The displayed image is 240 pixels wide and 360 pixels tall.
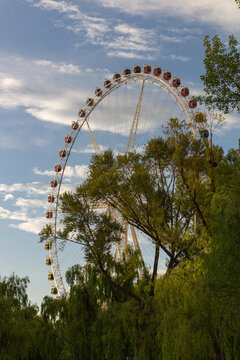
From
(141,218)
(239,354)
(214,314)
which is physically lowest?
(239,354)

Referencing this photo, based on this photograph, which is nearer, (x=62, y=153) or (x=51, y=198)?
(x=62, y=153)

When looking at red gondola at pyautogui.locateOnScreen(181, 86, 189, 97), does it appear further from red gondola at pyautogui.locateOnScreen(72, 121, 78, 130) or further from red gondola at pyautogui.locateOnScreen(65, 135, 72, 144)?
red gondola at pyautogui.locateOnScreen(65, 135, 72, 144)

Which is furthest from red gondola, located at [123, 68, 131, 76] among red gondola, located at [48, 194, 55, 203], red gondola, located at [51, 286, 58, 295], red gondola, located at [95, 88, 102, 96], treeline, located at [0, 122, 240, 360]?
red gondola, located at [51, 286, 58, 295]

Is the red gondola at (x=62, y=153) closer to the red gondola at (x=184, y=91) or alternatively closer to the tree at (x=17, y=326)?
the red gondola at (x=184, y=91)

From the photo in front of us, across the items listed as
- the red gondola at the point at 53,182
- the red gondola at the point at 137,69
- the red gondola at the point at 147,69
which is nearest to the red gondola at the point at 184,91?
the red gondola at the point at 147,69

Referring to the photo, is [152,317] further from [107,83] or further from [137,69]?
[107,83]

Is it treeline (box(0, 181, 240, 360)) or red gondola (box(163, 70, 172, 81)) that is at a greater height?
red gondola (box(163, 70, 172, 81))

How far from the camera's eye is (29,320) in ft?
90.9

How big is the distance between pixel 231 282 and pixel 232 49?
7549 millimetres

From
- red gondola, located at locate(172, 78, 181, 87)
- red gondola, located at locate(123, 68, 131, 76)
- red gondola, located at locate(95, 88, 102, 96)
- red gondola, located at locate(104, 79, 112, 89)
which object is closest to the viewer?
red gondola, located at locate(172, 78, 181, 87)

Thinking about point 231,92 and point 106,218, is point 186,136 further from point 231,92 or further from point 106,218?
point 231,92

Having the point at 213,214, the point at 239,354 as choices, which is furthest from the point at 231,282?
the point at 239,354

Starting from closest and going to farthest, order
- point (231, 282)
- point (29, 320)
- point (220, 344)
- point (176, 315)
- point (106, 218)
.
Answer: point (231, 282), point (220, 344), point (176, 315), point (29, 320), point (106, 218)

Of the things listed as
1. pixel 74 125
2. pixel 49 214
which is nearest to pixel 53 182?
pixel 49 214
